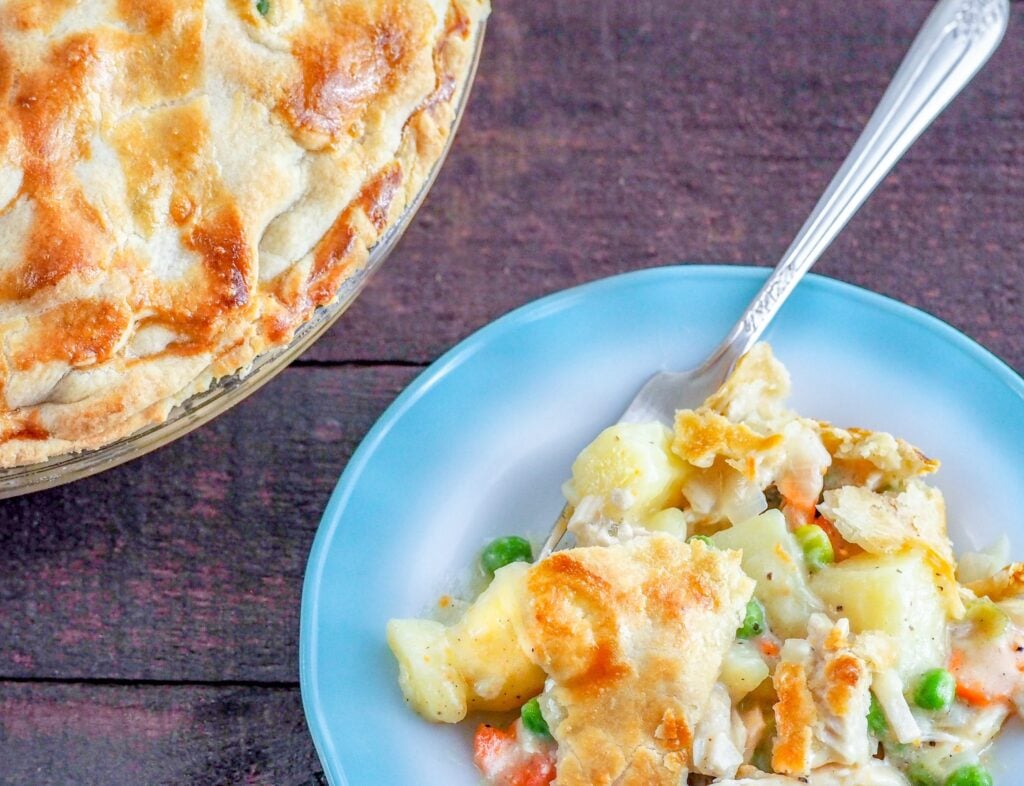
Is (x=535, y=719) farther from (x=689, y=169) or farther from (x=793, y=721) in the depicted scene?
(x=689, y=169)

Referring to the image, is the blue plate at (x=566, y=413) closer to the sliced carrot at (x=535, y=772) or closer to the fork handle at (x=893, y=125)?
the fork handle at (x=893, y=125)

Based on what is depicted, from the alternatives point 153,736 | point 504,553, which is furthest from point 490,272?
point 153,736

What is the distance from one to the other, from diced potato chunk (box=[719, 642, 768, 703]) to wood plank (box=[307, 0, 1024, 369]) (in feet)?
3.20

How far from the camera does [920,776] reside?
6.59ft

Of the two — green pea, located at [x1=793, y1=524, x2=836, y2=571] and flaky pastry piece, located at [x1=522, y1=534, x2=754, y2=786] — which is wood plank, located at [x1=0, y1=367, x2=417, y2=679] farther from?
green pea, located at [x1=793, y1=524, x2=836, y2=571]

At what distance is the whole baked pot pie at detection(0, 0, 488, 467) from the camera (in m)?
1.92

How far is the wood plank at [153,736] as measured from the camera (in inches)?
90.6

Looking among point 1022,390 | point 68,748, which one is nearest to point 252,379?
point 68,748

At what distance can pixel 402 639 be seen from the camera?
6.91 ft

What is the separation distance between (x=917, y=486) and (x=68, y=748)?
1704mm

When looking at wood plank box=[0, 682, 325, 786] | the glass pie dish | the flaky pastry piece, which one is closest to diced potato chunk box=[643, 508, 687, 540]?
the flaky pastry piece

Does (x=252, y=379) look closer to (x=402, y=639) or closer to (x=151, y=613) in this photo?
(x=402, y=639)

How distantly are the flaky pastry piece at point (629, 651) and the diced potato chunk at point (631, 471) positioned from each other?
0.55 feet

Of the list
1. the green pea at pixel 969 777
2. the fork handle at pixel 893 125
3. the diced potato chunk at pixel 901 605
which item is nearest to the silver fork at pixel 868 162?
the fork handle at pixel 893 125
